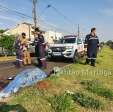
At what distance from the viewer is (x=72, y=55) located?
920 inches

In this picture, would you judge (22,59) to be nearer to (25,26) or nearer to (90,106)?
(90,106)

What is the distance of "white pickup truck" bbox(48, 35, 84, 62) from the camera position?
23.5 m

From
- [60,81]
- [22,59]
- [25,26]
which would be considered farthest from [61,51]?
[25,26]

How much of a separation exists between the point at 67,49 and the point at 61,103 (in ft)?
51.3

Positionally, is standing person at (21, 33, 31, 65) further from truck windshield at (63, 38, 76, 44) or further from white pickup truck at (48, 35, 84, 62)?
truck windshield at (63, 38, 76, 44)

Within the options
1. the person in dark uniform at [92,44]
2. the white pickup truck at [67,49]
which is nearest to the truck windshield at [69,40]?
the white pickup truck at [67,49]

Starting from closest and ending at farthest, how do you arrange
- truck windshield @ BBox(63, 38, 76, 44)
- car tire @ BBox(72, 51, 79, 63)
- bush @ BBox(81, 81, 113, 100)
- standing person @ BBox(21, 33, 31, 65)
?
bush @ BBox(81, 81, 113, 100), standing person @ BBox(21, 33, 31, 65), car tire @ BBox(72, 51, 79, 63), truck windshield @ BBox(63, 38, 76, 44)

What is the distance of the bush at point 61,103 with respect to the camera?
8117 mm

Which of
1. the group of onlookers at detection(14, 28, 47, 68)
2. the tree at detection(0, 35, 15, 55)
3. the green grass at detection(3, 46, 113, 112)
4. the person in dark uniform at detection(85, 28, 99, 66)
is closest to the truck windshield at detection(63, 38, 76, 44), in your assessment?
the person in dark uniform at detection(85, 28, 99, 66)

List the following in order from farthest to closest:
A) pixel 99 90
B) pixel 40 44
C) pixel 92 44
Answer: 1. pixel 92 44
2. pixel 40 44
3. pixel 99 90

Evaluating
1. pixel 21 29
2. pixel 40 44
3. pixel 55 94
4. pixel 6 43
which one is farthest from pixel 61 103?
pixel 21 29

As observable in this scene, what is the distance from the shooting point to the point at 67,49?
78.4 feet

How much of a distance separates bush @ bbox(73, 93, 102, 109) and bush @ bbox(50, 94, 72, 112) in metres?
0.34

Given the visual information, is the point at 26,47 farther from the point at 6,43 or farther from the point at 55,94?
the point at 6,43
